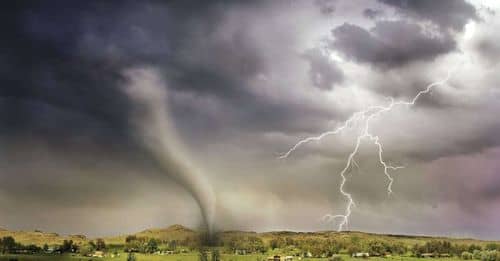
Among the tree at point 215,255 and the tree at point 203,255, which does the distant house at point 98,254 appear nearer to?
the tree at point 203,255

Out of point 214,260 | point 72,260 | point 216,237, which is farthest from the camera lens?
point 216,237

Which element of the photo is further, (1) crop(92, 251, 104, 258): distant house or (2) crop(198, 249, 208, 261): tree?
(1) crop(92, 251, 104, 258): distant house

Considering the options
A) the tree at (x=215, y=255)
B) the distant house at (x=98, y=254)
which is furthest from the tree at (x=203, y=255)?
the distant house at (x=98, y=254)

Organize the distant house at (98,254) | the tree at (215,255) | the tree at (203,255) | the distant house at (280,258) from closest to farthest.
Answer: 1. the tree at (203,255)
2. the tree at (215,255)
3. the distant house at (98,254)
4. the distant house at (280,258)

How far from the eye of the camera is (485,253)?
7800 inches

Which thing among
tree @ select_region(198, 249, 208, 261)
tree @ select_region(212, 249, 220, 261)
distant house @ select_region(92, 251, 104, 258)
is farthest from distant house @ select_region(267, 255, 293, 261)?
distant house @ select_region(92, 251, 104, 258)

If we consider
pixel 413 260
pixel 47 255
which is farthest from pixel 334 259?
pixel 47 255

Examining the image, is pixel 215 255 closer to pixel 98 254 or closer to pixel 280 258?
pixel 280 258

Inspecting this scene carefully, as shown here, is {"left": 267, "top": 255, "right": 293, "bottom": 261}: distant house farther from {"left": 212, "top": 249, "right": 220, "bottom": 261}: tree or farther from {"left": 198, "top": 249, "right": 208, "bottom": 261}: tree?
{"left": 198, "top": 249, "right": 208, "bottom": 261}: tree

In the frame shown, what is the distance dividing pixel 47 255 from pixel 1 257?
22.0 m

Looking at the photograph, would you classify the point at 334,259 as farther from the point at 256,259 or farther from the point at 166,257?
the point at 166,257

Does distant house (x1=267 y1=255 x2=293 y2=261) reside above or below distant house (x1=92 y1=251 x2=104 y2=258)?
above

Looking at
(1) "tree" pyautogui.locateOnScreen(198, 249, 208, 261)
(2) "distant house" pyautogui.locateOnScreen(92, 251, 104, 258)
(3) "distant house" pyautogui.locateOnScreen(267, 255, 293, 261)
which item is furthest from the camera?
(3) "distant house" pyautogui.locateOnScreen(267, 255, 293, 261)

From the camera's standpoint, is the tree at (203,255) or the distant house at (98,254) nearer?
the tree at (203,255)
